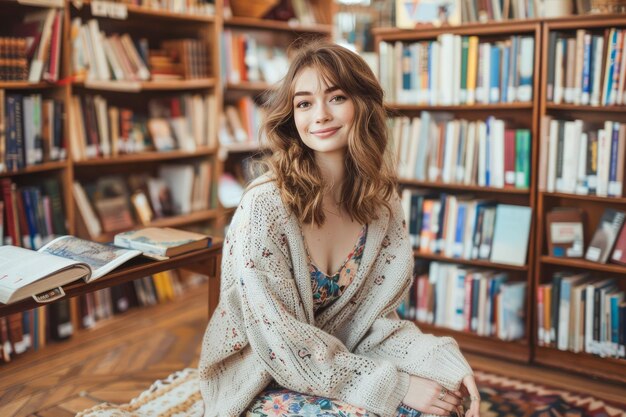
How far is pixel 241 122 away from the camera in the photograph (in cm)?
397

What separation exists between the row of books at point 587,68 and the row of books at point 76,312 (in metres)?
2.14

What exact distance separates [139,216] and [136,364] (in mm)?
905

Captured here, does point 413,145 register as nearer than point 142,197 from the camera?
Yes

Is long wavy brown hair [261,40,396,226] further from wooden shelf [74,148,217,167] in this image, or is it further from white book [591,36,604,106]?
wooden shelf [74,148,217,167]

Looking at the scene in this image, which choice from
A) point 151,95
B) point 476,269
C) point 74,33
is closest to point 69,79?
point 74,33

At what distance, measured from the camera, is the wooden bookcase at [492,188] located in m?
2.68

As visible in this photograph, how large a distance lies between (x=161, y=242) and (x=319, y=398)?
0.63 m

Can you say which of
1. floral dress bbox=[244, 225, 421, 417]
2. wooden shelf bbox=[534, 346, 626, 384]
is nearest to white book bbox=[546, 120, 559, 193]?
wooden shelf bbox=[534, 346, 626, 384]

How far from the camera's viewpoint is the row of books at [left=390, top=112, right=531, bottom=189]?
2.73 m

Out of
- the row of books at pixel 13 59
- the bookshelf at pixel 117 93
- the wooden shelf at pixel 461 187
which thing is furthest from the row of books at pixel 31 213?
the wooden shelf at pixel 461 187

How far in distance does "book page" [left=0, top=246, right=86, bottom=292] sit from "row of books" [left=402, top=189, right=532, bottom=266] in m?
1.80

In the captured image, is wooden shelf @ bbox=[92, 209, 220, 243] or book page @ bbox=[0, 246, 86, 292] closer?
book page @ bbox=[0, 246, 86, 292]

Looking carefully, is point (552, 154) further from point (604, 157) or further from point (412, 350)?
point (412, 350)

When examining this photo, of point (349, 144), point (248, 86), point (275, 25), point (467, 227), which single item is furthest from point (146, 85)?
point (349, 144)
